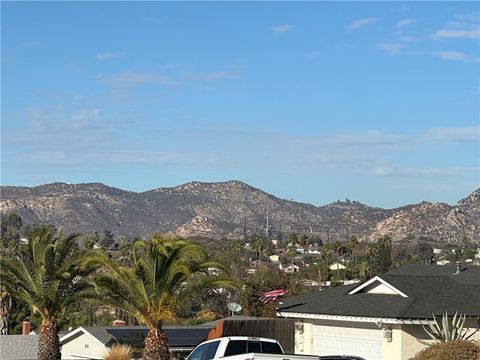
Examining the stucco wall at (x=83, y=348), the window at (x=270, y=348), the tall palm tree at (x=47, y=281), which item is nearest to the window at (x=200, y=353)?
the window at (x=270, y=348)

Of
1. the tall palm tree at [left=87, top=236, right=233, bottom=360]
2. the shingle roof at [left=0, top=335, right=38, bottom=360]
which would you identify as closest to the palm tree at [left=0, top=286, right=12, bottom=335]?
the shingle roof at [left=0, top=335, right=38, bottom=360]

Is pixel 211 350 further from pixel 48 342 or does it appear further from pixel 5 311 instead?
pixel 5 311

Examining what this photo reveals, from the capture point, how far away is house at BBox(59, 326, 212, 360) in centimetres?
4613

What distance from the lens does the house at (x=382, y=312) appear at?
32000 mm

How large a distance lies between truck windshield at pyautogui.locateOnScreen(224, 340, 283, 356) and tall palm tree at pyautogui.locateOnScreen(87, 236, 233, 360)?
7712 mm

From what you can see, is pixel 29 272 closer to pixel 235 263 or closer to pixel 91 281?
pixel 91 281

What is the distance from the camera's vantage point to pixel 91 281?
38875 mm

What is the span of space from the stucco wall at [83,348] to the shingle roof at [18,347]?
1785mm

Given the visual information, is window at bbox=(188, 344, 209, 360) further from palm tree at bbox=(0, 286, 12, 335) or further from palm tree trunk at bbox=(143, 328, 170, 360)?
palm tree at bbox=(0, 286, 12, 335)

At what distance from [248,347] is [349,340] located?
30.1ft

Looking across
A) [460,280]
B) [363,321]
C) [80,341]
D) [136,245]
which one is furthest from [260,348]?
[80,341]

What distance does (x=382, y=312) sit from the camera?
32469 millimetres

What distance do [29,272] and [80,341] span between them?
14.0 meters

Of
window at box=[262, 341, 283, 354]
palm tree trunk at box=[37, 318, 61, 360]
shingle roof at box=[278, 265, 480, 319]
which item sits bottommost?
palm tree trunk at box=[37, 318, 61, 360]
